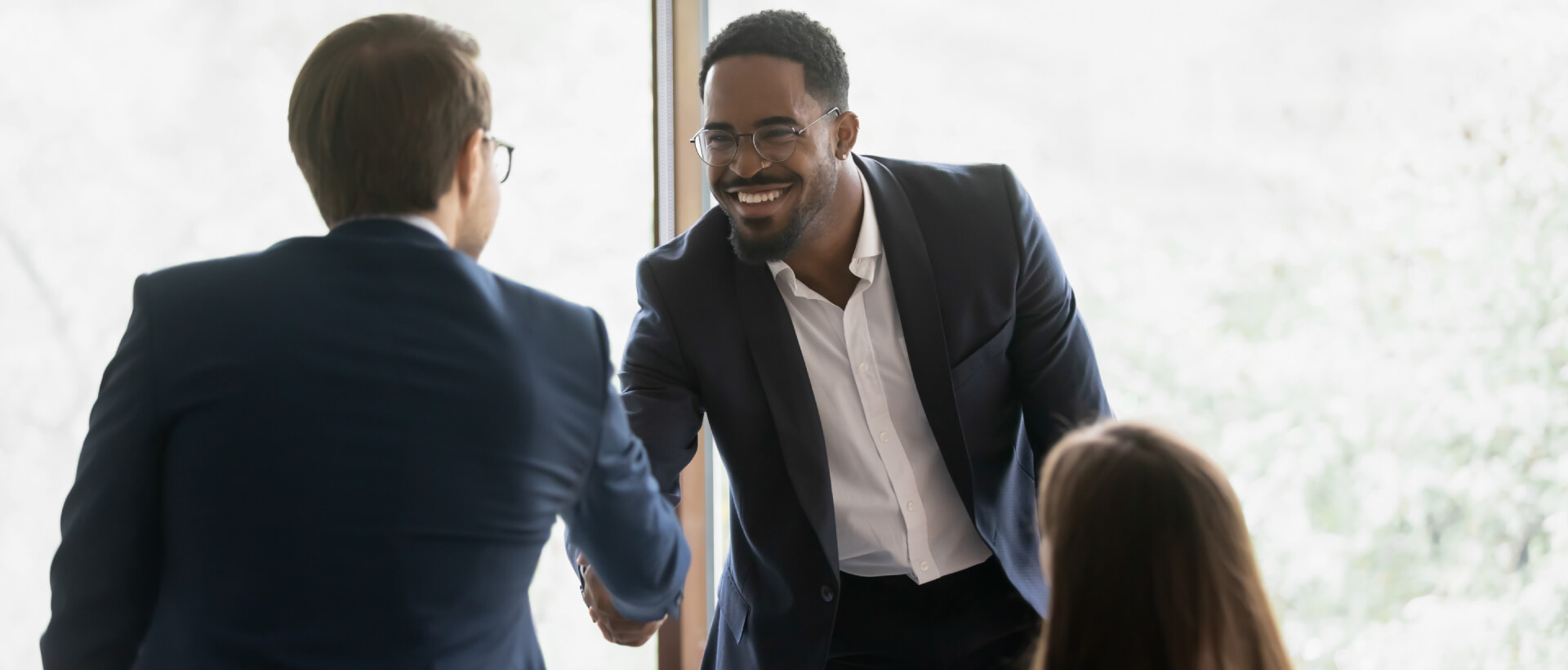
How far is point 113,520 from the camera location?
2.79ft

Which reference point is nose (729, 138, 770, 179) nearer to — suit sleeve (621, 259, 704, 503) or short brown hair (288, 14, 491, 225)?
suit sleeve (621, 259, 704, 503)

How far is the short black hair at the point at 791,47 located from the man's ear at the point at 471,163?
757 millimetres

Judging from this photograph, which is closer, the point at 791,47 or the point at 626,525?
the point at 626,525

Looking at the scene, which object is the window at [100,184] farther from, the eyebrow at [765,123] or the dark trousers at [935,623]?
the dark trousers at [935,623]

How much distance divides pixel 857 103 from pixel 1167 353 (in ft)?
3.37

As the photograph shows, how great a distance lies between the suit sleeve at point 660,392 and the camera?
5.40ft

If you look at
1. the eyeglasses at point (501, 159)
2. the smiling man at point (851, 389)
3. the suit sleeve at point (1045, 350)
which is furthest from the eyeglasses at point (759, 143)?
the eyeglasses at point (501, 159)

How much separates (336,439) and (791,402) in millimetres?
861

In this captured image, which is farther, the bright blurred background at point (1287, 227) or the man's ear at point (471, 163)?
the bright blurred background at point (1287, 227)

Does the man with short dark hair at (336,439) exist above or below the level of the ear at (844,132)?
below

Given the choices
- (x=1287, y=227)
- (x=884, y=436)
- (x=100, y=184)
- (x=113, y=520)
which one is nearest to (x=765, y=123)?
(x=884, y=436)

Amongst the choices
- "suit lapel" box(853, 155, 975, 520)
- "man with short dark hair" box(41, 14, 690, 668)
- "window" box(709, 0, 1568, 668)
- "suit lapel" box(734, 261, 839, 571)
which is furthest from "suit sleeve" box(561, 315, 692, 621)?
"window" box(709, 0, 1568, 668)

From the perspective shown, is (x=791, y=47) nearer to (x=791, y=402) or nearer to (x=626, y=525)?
(x=791, y=402)

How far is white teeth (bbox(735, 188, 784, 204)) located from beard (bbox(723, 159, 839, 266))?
0.09ft
